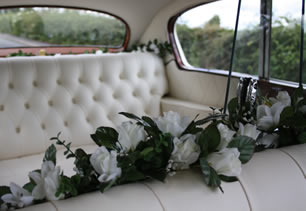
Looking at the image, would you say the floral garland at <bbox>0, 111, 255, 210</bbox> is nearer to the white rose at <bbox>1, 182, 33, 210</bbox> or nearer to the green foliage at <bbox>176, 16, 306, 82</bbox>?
the white rose at <bbox>1, 182, 33, 210</bbox>

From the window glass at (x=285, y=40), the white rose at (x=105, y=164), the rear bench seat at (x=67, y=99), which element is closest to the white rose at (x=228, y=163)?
the white rose at (x=105, y=164)

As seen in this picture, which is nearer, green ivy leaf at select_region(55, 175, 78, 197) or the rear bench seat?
green ivy leaf at select_region(55, 175, 78, 197)

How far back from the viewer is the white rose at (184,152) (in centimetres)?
90

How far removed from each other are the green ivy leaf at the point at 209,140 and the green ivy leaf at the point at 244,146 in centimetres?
6

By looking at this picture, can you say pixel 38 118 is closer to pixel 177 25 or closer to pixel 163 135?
pixel 177 25

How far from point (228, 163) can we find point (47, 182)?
0.41 m

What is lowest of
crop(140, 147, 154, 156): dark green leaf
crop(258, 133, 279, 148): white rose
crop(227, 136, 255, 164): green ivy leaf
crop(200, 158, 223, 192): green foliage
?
crop(258, 133, 279, 148): white rose

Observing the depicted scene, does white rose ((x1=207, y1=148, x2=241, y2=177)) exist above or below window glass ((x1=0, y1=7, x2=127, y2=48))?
below

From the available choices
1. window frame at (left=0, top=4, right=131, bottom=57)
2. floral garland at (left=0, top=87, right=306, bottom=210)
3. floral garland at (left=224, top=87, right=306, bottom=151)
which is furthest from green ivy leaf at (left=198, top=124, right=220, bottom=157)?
window frame at (left=0, top=4, right=131, bottom=57)

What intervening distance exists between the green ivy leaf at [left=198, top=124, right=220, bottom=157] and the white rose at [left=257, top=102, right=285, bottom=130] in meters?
0.29

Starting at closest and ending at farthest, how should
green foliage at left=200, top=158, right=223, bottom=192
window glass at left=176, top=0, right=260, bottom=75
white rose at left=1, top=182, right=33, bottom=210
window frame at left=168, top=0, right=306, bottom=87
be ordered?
white rose at left=1, top=182, right=33, bottom=210 → green foliage at left=200, top=158, right=223, bottom=192 → window frame at left=168, top=0, right=306, bottom=87 → window glass at left=176, top=0, right=260, bottom=75

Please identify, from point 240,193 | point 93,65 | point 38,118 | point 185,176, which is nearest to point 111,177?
point 185,176

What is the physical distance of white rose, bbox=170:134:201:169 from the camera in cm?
90

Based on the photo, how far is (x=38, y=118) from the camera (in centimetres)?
301
